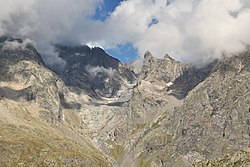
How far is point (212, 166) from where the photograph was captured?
200 meters

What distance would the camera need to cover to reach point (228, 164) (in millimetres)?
193125

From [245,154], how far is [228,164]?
944cm

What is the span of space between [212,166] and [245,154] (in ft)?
59.3

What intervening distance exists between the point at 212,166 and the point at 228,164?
905cm

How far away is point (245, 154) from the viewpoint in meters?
189
